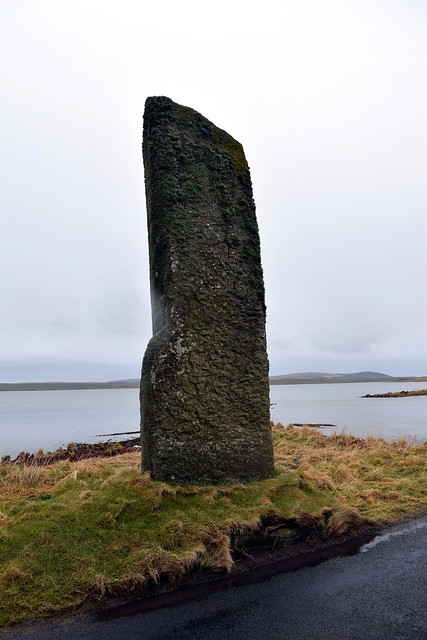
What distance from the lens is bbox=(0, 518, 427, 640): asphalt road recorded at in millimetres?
3326

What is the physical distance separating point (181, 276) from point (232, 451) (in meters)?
2.66

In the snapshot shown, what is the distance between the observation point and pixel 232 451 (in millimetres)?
6262

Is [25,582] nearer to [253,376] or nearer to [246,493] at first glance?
[246,493]

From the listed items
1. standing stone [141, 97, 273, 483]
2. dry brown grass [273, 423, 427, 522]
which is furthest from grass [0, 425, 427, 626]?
standing stone [141, 97, 273, 483]

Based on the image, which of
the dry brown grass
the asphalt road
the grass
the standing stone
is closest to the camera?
the asphalt road

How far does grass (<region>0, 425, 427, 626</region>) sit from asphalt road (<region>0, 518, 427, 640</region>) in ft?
1.29

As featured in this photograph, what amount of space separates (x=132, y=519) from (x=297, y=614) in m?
2.09

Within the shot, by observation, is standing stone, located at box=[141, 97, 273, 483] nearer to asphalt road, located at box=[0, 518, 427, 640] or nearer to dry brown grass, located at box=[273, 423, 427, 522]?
dry brown grass, located at box=[273, 423, 427, 522]

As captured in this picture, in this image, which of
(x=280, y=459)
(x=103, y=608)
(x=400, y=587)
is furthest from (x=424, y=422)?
(x=103, y=608)

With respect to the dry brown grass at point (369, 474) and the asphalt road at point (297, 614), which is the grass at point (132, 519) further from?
the asphalt road at point (297, 614)

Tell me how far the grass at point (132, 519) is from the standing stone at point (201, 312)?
0.50 meters

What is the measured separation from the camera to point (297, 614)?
359 centimetres

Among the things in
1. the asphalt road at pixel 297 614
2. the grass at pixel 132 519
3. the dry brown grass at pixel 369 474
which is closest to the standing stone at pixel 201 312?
the grass at pixel 132 519

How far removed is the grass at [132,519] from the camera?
393cm
